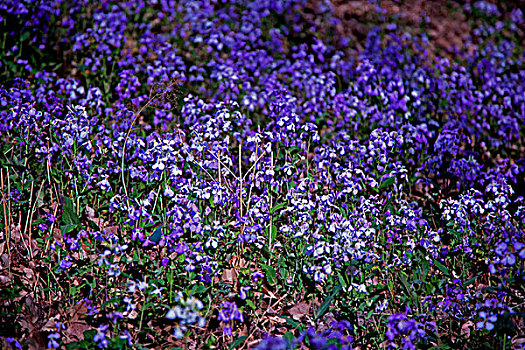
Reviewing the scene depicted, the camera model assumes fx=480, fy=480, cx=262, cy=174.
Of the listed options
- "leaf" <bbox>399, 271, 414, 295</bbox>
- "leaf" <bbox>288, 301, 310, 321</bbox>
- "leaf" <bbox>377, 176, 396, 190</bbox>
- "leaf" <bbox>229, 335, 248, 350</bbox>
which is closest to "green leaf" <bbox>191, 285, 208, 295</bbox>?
"leaf" <bbox>229, 335, 248, 350</bbox>

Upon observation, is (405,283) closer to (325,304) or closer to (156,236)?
(325,304)

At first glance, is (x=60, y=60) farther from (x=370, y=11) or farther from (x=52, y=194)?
(x=370, y=11)

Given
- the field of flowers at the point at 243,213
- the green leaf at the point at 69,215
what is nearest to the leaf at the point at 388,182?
the field of flowers at the point at 243,213

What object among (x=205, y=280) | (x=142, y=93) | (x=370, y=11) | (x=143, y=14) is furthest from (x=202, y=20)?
(x=205, y=280)

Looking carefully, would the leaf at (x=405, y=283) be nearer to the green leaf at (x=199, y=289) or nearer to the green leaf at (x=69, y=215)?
the green leaf at (x=199, y=289)

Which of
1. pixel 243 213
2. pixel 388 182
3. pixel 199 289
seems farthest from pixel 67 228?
pixel 388 182

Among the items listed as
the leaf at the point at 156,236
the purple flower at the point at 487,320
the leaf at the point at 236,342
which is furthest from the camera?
the leaf at the point at 156,236

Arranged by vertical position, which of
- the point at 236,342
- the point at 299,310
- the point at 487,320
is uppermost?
the point at 487,320

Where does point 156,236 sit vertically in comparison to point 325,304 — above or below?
above

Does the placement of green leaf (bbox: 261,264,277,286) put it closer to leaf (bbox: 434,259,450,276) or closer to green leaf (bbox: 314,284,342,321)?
green leaf (bbox: 314,284,342,321)
